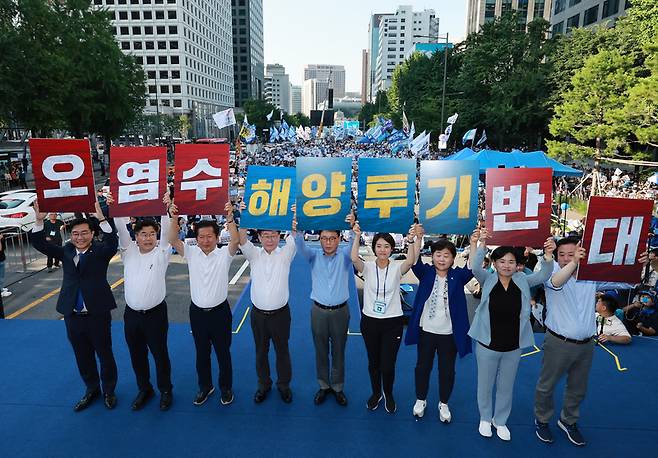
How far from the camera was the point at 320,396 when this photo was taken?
475cm

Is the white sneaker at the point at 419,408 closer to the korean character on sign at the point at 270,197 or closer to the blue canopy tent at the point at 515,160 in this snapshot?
the korean character on sign at the point at 270,197

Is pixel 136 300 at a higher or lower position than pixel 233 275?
higher

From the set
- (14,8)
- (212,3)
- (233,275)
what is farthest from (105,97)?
(212,3)

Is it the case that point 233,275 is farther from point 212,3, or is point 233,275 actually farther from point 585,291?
point 212,3

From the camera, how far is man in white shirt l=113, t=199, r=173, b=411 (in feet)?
14.5

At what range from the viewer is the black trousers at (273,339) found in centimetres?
457

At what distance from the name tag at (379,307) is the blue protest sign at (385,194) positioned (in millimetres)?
828

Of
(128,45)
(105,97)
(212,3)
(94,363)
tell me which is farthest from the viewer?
(212,3)

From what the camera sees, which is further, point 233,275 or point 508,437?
point 233,275

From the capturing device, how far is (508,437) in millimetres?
4176

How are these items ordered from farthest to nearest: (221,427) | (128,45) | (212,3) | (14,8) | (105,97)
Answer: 1. (212,3)
2. (128,45)
3. (105,97)
4. (14,8)
5. (221,427)

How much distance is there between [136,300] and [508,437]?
4.05m

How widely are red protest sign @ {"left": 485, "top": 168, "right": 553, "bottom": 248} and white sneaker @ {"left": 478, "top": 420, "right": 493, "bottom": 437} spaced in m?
1.84

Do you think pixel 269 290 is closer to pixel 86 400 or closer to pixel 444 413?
pixel 444 413
